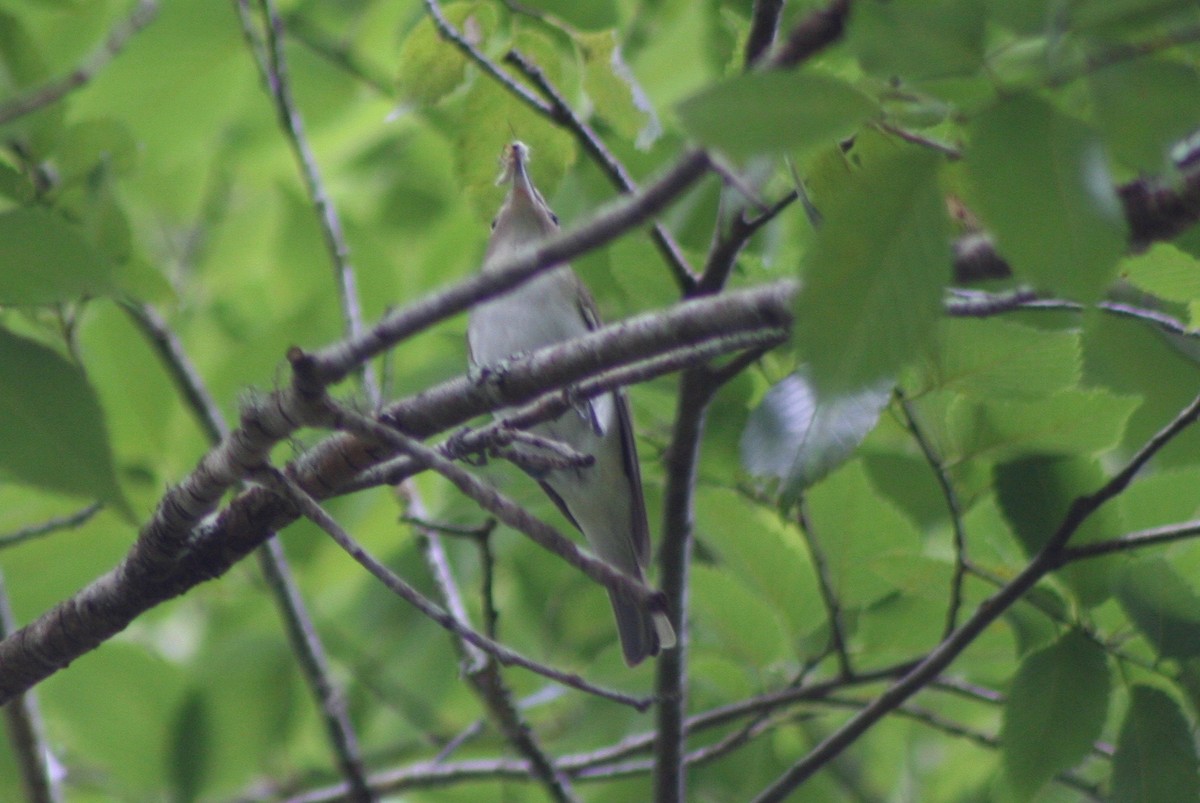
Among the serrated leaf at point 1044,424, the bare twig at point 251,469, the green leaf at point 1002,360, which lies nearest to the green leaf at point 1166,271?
the green leaf at point 1002,360

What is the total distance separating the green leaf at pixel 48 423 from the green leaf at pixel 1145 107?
1.49 metres

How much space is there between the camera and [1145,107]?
3.58ft

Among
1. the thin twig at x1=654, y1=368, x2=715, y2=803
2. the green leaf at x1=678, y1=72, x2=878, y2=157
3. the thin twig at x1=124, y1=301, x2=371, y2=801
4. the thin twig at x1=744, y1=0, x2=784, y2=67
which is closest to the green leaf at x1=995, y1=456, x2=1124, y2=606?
the thin twig at x1=654, y1=368, x2=715, y2=803

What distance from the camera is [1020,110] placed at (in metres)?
1.15

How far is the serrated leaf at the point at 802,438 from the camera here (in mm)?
1904

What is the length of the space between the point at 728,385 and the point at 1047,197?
1517mm

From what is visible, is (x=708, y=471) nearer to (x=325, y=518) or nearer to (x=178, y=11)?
(x=325, y=518)

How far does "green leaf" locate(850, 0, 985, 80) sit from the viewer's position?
3.60 ft

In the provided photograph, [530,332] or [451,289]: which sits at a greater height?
[530,332]

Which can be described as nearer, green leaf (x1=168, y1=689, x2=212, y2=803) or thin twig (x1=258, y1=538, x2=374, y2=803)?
thin twig (x1=258, y1=538, x2=374, y2=803)

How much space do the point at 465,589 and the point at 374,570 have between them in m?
2.30

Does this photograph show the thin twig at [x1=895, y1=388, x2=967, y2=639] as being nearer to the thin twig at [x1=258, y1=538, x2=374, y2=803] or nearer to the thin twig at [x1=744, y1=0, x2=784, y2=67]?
the thin twig at [x1=744, y1=0, x2=784, y2=67]

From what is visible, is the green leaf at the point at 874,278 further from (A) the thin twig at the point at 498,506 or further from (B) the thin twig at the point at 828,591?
(B) the thin twig at the point at 828,591

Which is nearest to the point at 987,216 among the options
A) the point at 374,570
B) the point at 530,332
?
the point at 374,570
